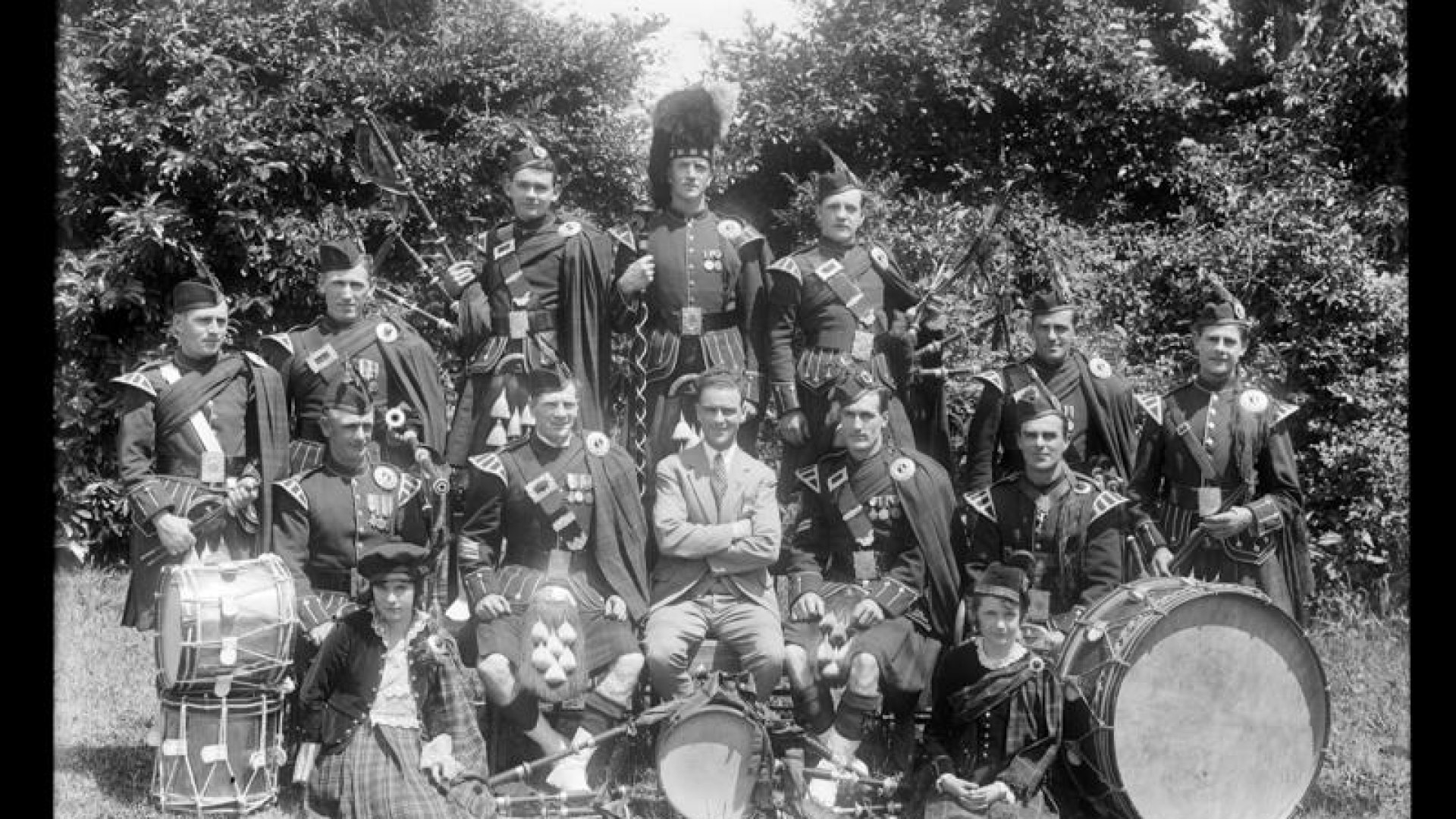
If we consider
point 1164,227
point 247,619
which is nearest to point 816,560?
point 247,619

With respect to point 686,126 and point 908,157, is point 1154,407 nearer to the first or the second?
point 686,126

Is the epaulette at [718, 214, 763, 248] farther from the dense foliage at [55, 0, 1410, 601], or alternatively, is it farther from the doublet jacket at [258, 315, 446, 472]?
the dense foliage at [55, 0, 1410, 601]

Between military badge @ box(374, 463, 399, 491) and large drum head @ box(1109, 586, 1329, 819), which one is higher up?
military badge @ box(374, 463, 399, 491)

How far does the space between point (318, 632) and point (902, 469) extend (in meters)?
2.60

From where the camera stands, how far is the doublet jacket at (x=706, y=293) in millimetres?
7062

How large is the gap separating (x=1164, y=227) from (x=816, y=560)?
5569 mm

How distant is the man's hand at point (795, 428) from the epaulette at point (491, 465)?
1440mm

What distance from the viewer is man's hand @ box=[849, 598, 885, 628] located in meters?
5.97

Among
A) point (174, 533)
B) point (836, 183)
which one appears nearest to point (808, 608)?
point (836, 183)

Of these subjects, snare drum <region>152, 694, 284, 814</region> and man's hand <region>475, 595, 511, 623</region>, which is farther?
man's hand <region>475, 595, 511, 623</region>

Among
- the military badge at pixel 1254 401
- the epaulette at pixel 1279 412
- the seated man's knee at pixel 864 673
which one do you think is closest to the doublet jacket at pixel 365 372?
the seated man's knee at pixel 864 673

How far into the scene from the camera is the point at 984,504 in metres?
6.36

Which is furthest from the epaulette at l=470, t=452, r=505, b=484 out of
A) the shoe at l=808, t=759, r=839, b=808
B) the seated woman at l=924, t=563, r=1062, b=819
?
the seated woman at l=924, t=563, r=1062, b=819

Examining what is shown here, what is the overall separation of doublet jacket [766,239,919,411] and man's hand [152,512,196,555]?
2.80 metres
